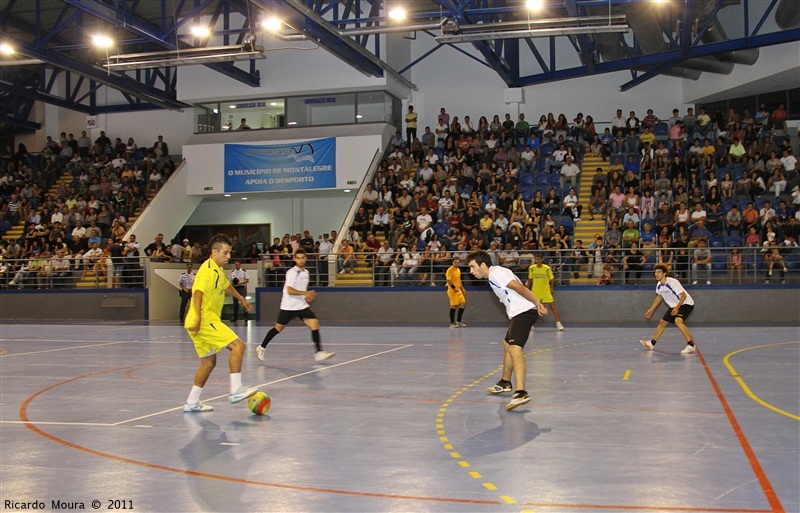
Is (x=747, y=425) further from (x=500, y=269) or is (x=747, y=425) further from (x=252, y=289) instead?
(x=252, y=289)

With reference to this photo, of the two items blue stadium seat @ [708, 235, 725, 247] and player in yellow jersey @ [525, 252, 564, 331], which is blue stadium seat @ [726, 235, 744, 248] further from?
player in yellow jersey @ [525, 252, 564, 331]

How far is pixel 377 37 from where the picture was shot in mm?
32000

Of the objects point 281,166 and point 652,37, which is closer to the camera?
point 652,37

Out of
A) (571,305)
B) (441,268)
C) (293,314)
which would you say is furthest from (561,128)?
(293,314)

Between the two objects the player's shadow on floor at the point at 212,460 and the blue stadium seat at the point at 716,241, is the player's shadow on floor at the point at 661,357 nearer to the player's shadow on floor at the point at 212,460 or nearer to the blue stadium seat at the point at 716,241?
the player's shadow on floor at the point at 212,460

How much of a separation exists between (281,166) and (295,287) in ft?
67.1

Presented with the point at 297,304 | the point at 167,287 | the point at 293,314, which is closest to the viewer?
the point at 297,304

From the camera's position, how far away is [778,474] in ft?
21.3

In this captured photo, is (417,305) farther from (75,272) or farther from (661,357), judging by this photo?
(75,272)

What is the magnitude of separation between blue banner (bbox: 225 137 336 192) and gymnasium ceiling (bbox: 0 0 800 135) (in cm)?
309

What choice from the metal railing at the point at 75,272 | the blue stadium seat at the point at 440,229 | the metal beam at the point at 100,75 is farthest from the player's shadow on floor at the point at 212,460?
the metal beam at the point at 100,75

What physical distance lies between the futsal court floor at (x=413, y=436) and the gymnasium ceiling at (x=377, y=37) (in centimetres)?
1205

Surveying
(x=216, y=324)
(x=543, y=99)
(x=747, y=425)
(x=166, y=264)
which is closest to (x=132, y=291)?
(x=166, y=264)

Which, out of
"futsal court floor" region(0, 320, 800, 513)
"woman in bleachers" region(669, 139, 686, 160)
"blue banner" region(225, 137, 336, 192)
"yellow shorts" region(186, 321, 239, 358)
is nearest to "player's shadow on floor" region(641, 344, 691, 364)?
"futsal court floor" region(0, 320, 800, 513)
